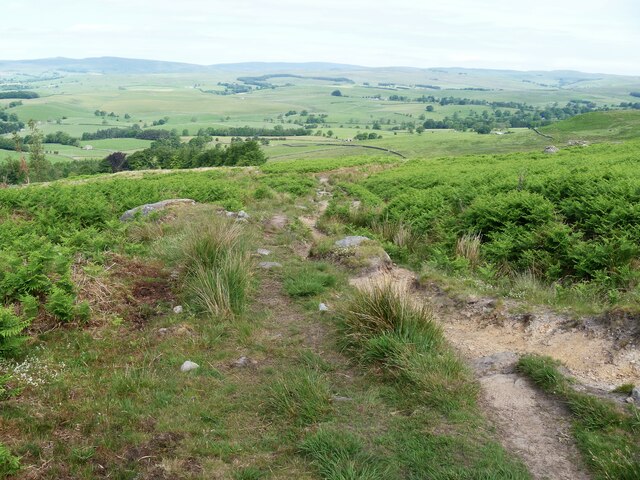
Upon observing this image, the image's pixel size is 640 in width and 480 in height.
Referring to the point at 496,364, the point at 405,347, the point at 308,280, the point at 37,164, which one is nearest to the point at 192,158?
the point at 37,164

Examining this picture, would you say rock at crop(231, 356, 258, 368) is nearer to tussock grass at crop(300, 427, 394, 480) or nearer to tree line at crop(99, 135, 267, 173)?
tussock grass at crop(300, 427, 394, 480)

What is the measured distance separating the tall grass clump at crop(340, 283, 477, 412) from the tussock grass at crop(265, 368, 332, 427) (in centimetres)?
80

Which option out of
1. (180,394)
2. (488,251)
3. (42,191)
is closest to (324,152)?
(42,191)

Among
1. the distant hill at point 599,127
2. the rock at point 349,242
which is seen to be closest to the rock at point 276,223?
the rock at point 349,242

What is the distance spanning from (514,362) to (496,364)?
21cm

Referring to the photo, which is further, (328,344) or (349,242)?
(349,242)

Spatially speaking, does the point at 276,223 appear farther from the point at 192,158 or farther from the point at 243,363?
the point at 192,158

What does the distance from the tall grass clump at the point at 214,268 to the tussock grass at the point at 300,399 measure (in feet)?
6.83

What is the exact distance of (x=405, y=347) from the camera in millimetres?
5574

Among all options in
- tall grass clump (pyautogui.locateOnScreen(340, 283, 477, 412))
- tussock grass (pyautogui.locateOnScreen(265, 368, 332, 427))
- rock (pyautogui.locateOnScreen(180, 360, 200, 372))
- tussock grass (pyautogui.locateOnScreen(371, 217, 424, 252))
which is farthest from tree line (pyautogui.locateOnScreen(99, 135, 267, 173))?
tussock grass (pyautogui.locateOnScreen(265, 368, 332, 427))

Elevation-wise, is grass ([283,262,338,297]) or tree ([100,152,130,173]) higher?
grass ([283,262,338,297])

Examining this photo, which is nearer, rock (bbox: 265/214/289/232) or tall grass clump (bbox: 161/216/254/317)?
tall grass clump (bbox: 161/216/254/317)

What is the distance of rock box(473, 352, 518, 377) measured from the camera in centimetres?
574

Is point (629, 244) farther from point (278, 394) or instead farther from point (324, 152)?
point (324, 152)
